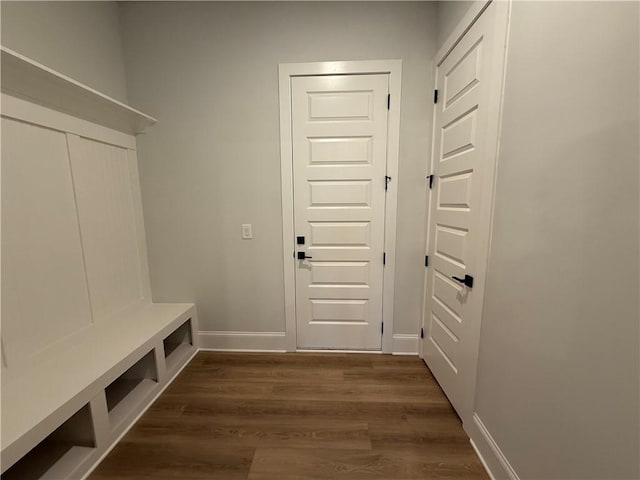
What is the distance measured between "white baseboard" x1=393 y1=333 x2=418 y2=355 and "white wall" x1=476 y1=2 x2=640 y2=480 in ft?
3.29

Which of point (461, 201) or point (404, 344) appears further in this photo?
point (404, 344)

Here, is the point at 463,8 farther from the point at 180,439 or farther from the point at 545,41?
the point at 180,439

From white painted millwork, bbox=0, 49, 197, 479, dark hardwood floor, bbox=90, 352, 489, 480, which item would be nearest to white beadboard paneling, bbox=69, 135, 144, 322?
white painted millwork, bbox=0, 49, 197, 479

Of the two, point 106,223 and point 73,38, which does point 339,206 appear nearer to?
point 106,223

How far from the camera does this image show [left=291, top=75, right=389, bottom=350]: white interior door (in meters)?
2.02

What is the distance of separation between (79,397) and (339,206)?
1922mm

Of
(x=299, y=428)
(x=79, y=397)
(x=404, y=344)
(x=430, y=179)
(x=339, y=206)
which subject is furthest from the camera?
(x=404, y=344)

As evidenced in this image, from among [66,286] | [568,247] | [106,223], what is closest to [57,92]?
[106,223]

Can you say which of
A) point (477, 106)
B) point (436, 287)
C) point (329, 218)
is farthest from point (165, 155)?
point (436, 287)

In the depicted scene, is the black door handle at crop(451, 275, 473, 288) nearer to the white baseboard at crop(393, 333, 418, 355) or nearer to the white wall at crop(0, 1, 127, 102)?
the white baseboard at crop(393, 333, 418, 355)

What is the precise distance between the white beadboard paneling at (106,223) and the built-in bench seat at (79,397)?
25 centimetres

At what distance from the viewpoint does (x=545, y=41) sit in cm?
96

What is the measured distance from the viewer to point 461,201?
1.55 m

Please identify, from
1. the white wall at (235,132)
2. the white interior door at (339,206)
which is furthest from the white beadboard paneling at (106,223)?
the white interior door at (339,206)
